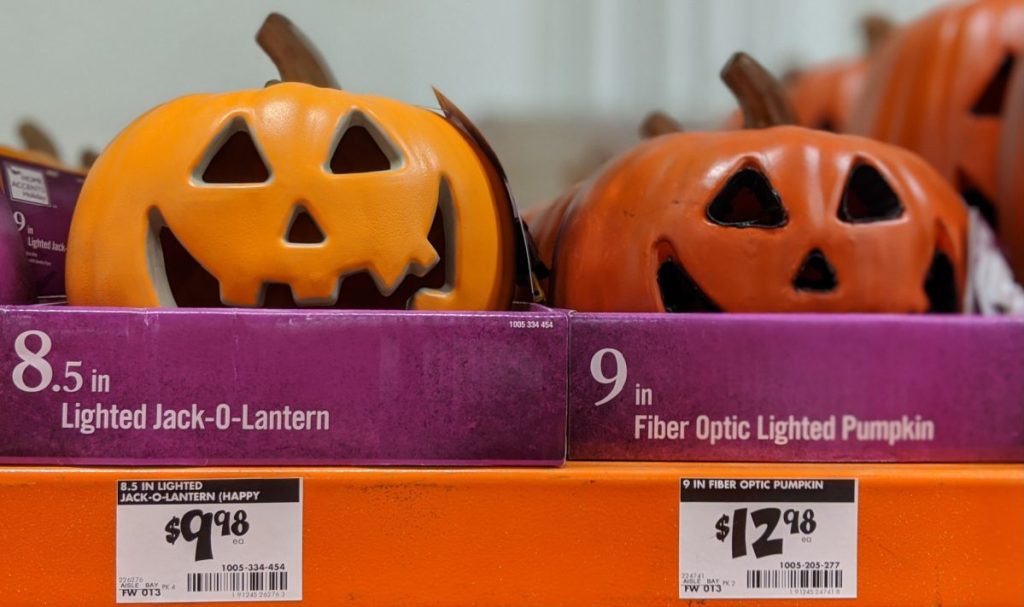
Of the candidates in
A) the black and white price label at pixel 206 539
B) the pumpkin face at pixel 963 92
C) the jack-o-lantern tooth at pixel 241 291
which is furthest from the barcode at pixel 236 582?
the pumpkin face at pixel 963 92

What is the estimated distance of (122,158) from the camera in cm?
66

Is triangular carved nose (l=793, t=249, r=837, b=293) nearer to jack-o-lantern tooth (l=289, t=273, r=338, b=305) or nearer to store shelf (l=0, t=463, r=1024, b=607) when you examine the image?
store shelf (l=0, t=463, r=1024, b=607)

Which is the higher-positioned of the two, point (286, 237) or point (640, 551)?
point (286, 237)

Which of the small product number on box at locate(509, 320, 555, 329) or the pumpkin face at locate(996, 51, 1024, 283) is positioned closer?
the small product number on box at locate(509, 320, 555, 329)

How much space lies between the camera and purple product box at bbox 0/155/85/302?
75 centimetres

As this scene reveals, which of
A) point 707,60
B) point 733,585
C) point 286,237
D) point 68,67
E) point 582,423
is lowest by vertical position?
point 733,585

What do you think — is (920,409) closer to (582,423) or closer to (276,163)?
(582,423)

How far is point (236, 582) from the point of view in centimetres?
58

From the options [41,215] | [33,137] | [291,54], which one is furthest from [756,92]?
[33,137]

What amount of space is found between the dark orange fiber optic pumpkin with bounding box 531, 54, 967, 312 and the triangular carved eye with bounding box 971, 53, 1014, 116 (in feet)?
1.20

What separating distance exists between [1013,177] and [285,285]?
83 centimetres

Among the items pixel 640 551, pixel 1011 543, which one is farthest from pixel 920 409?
pixel 640 551

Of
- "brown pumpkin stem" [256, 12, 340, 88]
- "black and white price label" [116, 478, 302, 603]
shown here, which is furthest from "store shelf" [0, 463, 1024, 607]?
"brown pumpkin stem" [256, 12, 340, 88]

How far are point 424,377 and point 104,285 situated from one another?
26cm
